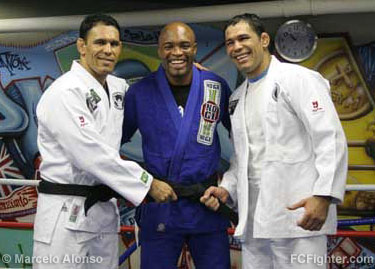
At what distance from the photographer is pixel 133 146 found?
4.61m

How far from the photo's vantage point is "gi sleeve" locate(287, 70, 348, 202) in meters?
1.81

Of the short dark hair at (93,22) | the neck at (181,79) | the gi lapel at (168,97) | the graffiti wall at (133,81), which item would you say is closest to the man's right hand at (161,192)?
the gi lapel at (168,97)

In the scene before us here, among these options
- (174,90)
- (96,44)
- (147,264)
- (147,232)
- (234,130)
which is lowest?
(147,264)

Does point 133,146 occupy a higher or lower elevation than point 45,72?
lower

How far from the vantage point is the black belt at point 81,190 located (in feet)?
6.68

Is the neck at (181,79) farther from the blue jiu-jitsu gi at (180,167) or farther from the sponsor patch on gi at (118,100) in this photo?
the sponsor patch on gi at (118,100)

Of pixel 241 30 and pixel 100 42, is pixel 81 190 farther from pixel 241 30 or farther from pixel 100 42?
pixel 241 30

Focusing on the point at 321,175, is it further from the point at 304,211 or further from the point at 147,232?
the point at 147,232

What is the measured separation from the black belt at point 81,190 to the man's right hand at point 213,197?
1.38 feet

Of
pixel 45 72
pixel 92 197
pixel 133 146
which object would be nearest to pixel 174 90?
pixel 92 197

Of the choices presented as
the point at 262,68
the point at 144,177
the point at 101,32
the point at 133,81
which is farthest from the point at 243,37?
the point at 133,81

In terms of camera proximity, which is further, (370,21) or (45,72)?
(45,72)

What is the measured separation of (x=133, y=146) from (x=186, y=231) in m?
2.52

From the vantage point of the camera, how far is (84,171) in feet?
6.78
